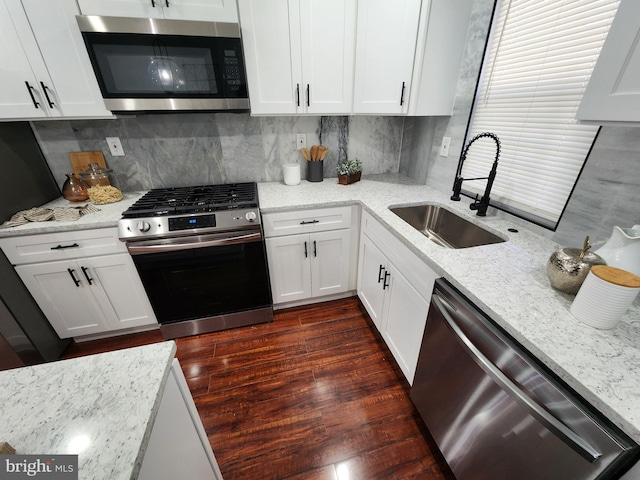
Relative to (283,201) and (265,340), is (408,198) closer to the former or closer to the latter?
(283,201)

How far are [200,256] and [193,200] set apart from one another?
397 millimetres

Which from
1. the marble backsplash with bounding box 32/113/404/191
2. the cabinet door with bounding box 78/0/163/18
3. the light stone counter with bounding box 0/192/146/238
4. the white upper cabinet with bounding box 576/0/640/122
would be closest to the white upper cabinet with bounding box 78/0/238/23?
the cabinet door with bounding box 78/0/163/18

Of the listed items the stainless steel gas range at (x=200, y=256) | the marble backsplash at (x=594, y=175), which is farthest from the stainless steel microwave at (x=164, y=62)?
the marble backsplash at (x=594, y=175)

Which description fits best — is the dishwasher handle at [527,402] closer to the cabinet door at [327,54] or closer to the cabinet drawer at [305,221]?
the cabinet drawer at [305,221]

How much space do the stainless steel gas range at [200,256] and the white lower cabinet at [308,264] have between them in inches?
4.3

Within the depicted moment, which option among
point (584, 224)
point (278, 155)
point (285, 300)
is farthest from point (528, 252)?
point (278, 155)

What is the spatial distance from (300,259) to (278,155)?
891 millimetres

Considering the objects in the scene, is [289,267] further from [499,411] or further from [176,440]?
[499,411]

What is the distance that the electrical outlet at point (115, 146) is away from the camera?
186cm

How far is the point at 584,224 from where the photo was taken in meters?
1.07

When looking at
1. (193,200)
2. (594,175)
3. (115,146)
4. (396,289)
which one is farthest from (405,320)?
(115,146)

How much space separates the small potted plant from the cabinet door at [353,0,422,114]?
Answer: 40 centimetres

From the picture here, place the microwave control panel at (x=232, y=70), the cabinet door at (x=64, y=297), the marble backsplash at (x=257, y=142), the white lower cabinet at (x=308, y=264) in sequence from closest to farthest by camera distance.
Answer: the microwave control panel at (x=232, y=70) < the cabinet door at (x=64, y=297) < the marble backsplash at (x=257, y=142) < the white lower cabinet at (x=308, y=264)

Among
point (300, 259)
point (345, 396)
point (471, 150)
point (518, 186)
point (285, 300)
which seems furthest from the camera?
point (285, 300)
